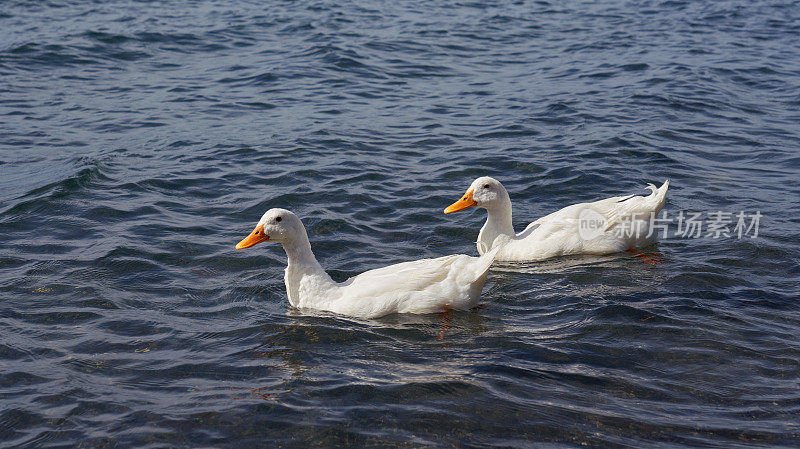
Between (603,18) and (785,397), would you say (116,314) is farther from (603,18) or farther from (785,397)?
(603,18)

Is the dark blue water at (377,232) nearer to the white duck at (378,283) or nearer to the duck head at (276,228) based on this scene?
the white duck at (378,283)

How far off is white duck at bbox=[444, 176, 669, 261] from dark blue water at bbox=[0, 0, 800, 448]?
0.25 metres

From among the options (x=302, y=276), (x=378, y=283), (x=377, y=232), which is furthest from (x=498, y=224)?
(x=302, y=276)

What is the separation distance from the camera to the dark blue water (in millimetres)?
6055

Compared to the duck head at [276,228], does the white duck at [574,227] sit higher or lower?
lower

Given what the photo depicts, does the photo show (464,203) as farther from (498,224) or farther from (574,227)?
(574,227)

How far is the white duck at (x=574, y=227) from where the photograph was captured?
9398mm

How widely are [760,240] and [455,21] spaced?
15.5 metres

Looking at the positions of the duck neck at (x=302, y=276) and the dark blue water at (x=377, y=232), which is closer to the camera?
the dark blue water at (x=377, y=232)

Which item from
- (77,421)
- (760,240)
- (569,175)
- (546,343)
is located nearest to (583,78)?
(569,175)

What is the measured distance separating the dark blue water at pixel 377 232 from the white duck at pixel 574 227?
248mm

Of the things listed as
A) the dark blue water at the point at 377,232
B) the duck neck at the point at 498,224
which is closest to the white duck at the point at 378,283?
the dark blue water at the point at 377,232

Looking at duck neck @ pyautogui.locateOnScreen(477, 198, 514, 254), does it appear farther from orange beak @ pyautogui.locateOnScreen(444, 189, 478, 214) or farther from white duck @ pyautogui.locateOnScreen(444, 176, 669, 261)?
orange beak @ pyautogui.locateOnScreen(444, 189, 478, 214)

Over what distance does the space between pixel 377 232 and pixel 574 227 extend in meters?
2.44
